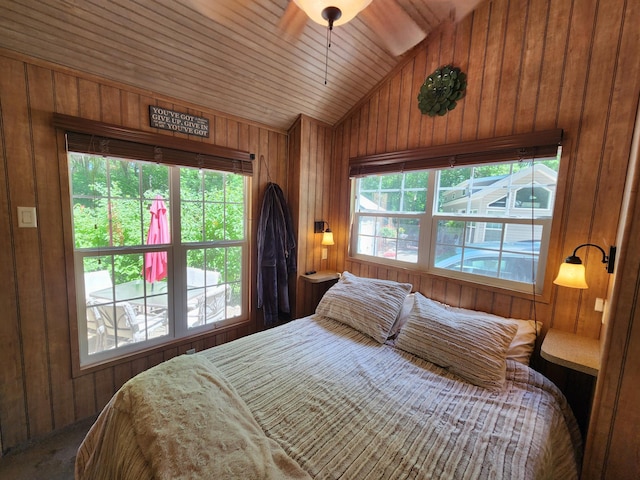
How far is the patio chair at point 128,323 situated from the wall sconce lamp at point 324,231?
155cm

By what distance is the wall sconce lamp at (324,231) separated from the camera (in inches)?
108

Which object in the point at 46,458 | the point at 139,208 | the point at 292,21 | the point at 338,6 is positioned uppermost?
the point at 292,21

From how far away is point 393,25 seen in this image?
194cm

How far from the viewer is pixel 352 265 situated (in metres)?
2.72

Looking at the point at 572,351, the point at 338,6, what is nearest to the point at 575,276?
the point at 572,351

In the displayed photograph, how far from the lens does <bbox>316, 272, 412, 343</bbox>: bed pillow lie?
185 cm

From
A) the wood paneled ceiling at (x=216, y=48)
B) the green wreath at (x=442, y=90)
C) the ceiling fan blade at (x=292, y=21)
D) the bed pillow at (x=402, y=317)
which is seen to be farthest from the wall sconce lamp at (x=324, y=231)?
the ceiling fan blade at (x=292, y=21)

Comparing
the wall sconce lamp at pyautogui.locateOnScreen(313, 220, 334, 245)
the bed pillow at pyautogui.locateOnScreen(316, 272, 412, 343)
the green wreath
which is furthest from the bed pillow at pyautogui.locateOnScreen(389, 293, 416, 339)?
the green wreath

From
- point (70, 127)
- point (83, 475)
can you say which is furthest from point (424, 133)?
point (83, 475)

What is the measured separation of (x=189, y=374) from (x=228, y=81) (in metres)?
1.99

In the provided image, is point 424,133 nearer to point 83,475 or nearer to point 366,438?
point 366,438

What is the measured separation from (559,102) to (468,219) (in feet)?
2.78

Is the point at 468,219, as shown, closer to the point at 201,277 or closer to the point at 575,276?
the point at 575,276

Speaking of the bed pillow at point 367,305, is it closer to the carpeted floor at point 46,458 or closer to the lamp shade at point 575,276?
the lamp shade at point 575,276
